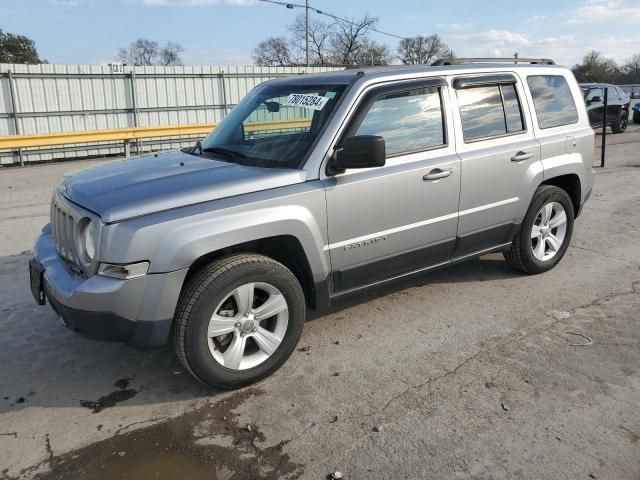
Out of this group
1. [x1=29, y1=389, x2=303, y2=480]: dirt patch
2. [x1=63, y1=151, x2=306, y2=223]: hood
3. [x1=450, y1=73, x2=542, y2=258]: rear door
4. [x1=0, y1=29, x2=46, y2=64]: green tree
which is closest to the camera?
[x1=29, y1=389, x2=303, y2=480]: dirt patch

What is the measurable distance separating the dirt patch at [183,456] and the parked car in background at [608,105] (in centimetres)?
1746

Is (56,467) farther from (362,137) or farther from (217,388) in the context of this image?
(362,137)

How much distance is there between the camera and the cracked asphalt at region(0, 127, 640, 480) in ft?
9.20

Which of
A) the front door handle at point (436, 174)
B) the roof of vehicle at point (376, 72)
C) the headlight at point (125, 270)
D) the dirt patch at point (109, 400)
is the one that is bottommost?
the dirt patch at point (109, 400)

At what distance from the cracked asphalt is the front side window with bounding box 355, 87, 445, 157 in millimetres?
1382

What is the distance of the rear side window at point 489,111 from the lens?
14.5 feet

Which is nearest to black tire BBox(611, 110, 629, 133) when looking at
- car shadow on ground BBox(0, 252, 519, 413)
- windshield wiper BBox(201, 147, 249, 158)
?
car shadow on ground BBox(0, 252, 519, 413)

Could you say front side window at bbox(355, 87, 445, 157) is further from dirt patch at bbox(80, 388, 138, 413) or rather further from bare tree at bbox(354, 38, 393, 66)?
bare tree at bbox(354, 38, 393, 66)

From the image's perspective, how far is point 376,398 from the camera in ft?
11.0

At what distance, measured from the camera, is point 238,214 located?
331 cm

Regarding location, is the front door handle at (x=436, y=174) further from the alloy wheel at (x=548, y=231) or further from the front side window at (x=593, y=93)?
the front side window at (x=593, y=93)

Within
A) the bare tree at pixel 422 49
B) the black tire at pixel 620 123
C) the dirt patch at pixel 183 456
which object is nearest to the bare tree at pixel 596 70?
the bare tree at pixel 422 49

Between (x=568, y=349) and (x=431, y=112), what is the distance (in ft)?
6.49

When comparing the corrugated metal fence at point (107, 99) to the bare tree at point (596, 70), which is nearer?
the corrugated metal fence at point (107, 99)
